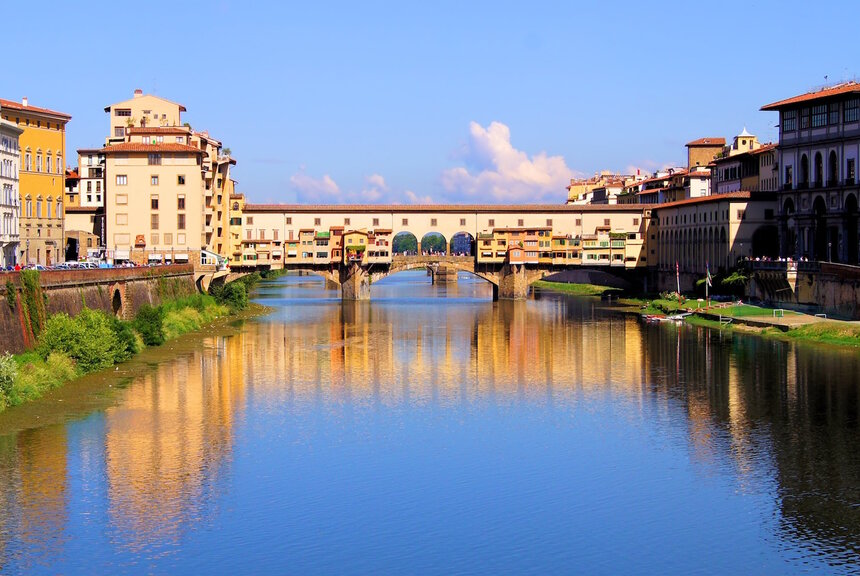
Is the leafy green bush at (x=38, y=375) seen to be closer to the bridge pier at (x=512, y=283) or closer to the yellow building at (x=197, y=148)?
the yellow building at (x=197, y=148)

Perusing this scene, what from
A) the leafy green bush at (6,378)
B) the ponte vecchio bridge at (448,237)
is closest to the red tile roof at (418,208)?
the ponte vecchio bridge at (448,237)

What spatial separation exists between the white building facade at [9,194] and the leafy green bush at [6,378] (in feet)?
101

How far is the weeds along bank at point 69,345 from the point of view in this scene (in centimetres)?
4050

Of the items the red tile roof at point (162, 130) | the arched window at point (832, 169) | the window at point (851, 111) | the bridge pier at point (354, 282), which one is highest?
the red tile roof at point (162, 130)

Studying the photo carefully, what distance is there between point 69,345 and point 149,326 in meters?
13.6

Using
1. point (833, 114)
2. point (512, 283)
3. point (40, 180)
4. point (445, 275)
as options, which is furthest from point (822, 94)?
point (445, 275)

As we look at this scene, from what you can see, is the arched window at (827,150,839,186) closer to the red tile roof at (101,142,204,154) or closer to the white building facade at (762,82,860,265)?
the white building facade at (762,82,860,265)

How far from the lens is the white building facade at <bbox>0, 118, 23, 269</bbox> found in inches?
2734

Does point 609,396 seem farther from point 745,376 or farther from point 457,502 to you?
point 457,502

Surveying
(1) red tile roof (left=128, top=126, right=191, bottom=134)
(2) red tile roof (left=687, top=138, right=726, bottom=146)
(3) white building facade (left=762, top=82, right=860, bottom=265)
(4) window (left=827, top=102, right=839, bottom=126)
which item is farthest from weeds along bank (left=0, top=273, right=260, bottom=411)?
(2) red tile roof (left=687, top=138, right=726, bottom=146)

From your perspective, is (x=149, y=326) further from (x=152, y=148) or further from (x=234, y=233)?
(x=234, y=233)

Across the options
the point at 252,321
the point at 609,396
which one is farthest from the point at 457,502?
the point at 252,321

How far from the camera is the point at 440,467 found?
110 feet

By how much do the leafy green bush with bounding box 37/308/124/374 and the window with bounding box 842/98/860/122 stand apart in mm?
49477
